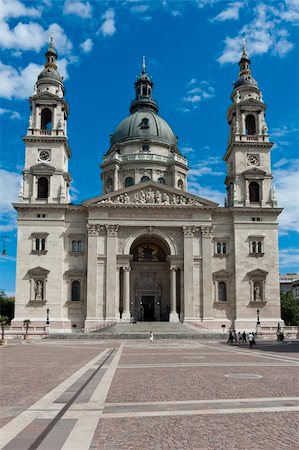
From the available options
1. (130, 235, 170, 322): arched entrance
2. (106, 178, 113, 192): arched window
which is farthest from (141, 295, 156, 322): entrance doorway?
(106, 178, 113, 192): arched window

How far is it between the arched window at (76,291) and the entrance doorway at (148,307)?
972cm

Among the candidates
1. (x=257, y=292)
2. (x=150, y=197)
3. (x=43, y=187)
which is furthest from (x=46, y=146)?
(x=257, y=292)

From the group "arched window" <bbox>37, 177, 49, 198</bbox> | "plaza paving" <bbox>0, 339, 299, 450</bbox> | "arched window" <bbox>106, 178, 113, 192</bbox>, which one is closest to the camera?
"plaza paving" <bbox>0, 339, 299, 450</bbox>

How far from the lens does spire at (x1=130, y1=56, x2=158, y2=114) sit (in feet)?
297

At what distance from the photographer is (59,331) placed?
61188 millimetres

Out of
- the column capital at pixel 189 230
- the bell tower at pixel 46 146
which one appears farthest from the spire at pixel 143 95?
the column capital at pixel 189 230

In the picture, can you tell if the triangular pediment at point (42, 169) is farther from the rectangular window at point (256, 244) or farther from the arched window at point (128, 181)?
the rectangular window at point (256, 244)

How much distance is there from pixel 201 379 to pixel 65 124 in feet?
191

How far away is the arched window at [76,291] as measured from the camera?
63625 millimetres

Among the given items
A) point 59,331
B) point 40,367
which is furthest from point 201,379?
point 59,331

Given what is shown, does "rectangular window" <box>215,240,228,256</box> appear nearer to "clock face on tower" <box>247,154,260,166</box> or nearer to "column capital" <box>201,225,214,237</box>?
"column capital" <box>201,225,214,237</box>

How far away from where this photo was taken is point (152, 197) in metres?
65.5

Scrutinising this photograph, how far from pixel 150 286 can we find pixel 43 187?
19682 millimetres

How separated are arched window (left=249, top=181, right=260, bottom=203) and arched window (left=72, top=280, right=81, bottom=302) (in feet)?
84.2
